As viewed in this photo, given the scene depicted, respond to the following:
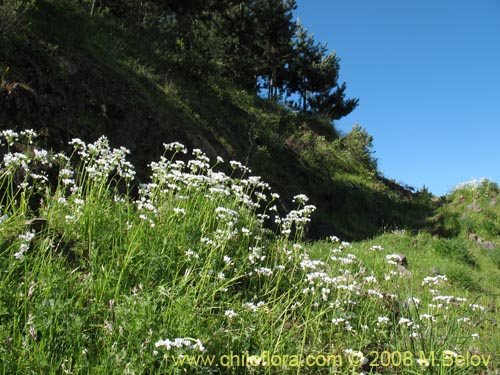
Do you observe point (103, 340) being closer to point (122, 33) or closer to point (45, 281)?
point (45, 281)

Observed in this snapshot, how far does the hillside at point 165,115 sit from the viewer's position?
26.5ft

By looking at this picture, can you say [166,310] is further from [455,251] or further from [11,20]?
[455,251]

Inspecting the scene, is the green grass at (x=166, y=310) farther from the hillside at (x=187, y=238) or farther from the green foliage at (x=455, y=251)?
the green foliage at (x=455, y=251)

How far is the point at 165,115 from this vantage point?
433 inches

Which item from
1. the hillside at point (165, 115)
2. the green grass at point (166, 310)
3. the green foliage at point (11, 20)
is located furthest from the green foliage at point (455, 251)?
the green foliage at point (11, 20)

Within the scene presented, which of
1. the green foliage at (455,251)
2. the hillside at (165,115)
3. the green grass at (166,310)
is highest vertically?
the hillside at (165,115)

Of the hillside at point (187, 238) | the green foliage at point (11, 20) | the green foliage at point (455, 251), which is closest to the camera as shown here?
the hillside at point (187, 238)

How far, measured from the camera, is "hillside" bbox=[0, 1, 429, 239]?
26.5 ft

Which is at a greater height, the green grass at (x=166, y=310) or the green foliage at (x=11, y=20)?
the green foliage at (x=11, y=20)

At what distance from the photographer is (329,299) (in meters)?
4.20

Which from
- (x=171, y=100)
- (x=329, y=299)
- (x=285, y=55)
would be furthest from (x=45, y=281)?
(x=285, y=55)

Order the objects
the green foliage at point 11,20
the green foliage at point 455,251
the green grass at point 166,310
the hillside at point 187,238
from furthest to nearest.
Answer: the green foliage at point 455,251 → the green foliage at point 11,20 → the hillside at point 187,238 → the green grass at point 166,310

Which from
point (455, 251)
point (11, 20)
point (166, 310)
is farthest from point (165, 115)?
point (166, 310)

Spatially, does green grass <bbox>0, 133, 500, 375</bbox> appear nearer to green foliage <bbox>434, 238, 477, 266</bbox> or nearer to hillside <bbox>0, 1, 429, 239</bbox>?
hillside <bbox>0, 1, 429, 239</bbox>
